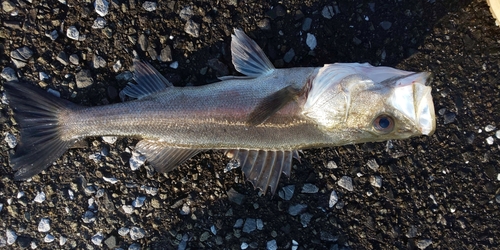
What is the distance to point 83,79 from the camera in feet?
11.3

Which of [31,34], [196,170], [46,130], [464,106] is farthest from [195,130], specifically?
[464,106]

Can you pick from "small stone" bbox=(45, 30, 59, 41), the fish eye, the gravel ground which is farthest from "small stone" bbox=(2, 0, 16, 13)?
the fish eye

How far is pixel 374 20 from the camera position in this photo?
3.55m

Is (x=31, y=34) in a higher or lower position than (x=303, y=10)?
higher

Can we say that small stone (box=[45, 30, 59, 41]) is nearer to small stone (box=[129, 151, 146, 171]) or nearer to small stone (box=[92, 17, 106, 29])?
small stone (box=[92, 17, 106, 29])

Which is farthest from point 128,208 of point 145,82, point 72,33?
point 72,33

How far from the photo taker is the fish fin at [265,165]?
311 centimetres

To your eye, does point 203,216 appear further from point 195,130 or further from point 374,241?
point 374,241

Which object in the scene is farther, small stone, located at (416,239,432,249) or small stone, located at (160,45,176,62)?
small stone, located at (416,239,432,249)

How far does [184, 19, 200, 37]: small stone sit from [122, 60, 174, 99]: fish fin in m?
0.52

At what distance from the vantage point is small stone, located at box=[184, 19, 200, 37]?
3.46 meters

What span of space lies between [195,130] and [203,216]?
1070mm

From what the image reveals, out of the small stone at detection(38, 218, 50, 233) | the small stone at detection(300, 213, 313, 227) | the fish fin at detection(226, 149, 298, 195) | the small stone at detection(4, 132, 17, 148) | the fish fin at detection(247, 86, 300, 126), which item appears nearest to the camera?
the fish fin at detection(247, 86, 300, 126)

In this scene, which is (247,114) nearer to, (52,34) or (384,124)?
(384,124)
